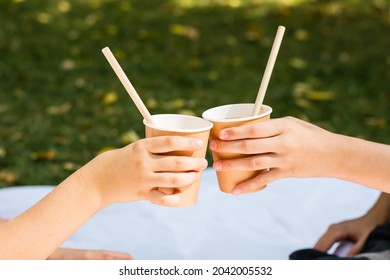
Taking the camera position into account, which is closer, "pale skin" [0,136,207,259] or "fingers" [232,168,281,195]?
"pale skin" [0,136,207,259]

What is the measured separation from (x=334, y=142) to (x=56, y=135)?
118 inches

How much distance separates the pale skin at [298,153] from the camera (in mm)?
1859

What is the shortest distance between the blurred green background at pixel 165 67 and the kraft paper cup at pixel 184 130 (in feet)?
7.47

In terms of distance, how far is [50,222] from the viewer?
74.6 inches

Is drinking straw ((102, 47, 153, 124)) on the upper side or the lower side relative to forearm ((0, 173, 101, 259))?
upper

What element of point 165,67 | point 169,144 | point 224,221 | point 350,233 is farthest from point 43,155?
point 169,144

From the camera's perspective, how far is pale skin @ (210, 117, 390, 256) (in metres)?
1.86

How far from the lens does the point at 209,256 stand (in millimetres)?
2846

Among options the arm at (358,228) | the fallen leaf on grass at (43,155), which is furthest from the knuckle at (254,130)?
the fallen leaf on grass at (43,155)

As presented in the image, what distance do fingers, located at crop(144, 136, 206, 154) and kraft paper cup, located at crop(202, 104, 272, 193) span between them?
11cm

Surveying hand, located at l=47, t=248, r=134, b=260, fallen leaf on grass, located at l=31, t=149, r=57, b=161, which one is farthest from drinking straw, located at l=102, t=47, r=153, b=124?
fallen leaf on grass, located at l=31, t=149, r=57, b=161

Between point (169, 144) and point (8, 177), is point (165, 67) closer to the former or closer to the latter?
point (8, 177)

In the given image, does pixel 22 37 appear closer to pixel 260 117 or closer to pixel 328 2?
pixel 328 2

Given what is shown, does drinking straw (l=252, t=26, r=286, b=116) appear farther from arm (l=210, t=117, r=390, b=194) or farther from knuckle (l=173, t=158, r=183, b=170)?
knuckle (l=173, t=158, r=183, b=170)
